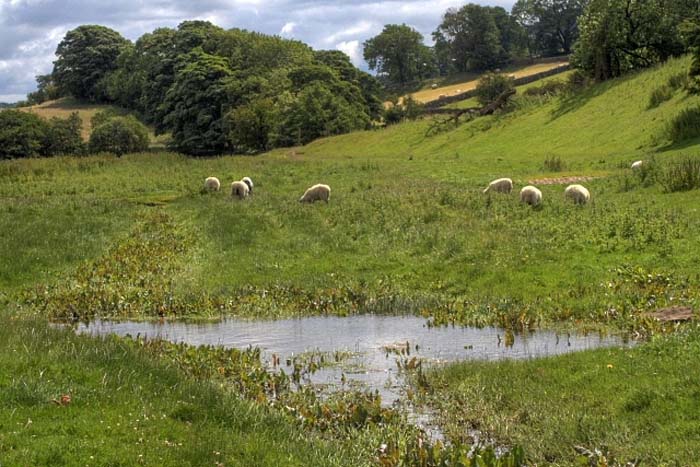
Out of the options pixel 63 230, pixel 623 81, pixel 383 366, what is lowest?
pixel 383 366

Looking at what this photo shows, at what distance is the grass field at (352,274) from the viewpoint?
11156 millimetres

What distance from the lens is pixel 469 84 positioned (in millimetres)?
140000

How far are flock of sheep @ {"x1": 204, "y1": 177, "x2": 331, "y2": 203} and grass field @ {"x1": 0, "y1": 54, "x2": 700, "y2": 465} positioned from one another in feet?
1.60

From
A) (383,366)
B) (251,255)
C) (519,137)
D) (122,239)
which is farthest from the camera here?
(519,137)

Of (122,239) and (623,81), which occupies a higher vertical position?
(623,81)

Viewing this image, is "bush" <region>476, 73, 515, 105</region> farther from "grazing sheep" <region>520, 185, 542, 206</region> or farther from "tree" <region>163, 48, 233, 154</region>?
"grazing sheep" <region>520, 185, 542, 206</region>

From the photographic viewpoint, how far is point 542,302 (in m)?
19.7

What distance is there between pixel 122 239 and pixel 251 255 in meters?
5.83

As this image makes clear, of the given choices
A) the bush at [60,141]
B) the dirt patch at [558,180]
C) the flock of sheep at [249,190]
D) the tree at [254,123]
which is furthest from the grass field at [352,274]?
the bush at [60,141]

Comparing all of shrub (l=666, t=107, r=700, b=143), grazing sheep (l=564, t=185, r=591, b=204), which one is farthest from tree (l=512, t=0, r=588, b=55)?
grazing sheep (l=564, t=185, r=591, b=204)

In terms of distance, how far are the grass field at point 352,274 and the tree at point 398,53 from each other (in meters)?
113

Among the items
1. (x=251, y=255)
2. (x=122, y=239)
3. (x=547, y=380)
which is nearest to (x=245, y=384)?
(x=547, y=380)

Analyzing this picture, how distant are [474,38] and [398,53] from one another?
14.8 m

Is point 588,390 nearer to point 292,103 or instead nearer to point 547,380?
point 547,380
